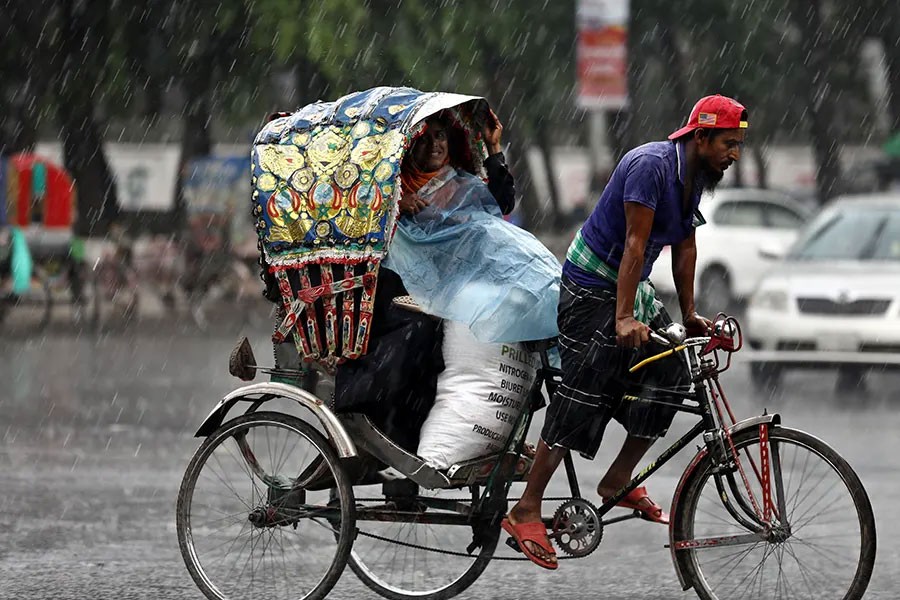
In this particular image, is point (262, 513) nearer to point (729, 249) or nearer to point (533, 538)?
point (533, 538)

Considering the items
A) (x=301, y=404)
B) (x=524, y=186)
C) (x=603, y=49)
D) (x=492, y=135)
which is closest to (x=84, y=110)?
(x=603, y=49)

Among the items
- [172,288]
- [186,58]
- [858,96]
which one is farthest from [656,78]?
[172,288]

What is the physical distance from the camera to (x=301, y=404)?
5.75 meters

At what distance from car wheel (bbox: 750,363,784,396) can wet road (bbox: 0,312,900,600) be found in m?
0.11

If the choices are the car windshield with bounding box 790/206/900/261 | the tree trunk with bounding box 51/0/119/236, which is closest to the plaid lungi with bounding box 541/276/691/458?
the car windshield with bounding box 790/206/900/261

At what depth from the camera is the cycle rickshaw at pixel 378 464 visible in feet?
17.6

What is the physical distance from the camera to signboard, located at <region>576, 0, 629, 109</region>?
78.9 feet

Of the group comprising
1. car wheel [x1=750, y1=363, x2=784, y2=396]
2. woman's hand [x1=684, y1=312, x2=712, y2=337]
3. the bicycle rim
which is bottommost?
the bicycle rim

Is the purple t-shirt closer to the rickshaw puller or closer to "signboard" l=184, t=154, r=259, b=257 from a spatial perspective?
the rickshaw puller

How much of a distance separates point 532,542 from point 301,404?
899 millimetres

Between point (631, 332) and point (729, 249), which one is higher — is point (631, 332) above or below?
below

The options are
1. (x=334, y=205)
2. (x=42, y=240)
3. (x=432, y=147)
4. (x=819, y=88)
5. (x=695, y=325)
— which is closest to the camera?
(x=695, y=325)

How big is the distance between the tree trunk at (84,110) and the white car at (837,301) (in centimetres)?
1313

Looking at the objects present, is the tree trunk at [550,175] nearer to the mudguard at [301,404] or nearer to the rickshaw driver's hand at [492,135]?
the rickshaw driver's hand at [492,135]
